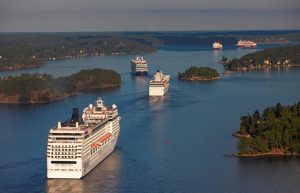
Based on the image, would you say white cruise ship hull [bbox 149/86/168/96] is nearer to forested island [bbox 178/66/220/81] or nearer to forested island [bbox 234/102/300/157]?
forested island [bbox 178/66/220/81]

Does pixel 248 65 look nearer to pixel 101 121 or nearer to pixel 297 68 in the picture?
pixel 297 68

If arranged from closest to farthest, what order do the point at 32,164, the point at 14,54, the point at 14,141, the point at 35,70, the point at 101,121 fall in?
the point at 32,164 < the point at 101,121 < the point at 14,141 < the point at 35,70 < the point at 14,54

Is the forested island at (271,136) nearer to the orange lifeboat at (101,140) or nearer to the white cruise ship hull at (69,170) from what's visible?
the orange lifeboat at (101,140)

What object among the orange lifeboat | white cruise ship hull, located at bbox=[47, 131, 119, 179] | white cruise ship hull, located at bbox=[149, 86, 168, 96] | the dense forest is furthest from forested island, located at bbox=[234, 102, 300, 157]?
the dense forest

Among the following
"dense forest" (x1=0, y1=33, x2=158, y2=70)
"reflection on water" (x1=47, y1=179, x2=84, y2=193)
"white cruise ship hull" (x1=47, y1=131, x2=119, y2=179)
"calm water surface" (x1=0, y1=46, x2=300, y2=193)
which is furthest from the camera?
"dense forest" (x1=0, y1=33, x2=158, y2=70)

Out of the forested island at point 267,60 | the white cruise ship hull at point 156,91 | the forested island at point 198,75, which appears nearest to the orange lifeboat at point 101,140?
the white cruise ship hull at point 156,91

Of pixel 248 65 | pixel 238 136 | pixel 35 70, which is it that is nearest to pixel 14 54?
pixel 35 70
